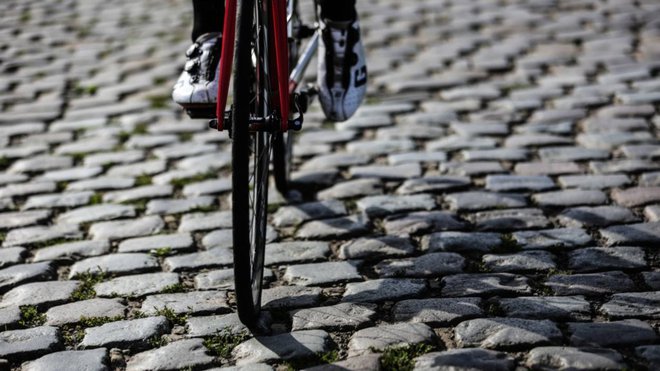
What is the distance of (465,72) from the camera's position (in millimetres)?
6520

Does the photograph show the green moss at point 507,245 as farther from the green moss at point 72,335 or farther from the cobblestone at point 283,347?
the green moss at point 72,335

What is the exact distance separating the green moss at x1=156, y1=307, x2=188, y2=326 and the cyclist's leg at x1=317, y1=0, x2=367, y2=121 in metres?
1.20

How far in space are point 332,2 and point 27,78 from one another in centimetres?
344

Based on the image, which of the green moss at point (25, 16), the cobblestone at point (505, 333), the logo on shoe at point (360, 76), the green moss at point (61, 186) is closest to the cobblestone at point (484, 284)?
the cobblestone at point (505, 333)

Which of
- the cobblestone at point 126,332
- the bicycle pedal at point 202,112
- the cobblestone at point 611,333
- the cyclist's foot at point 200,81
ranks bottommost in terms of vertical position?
the cobblestone at point 611,333

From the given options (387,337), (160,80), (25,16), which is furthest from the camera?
(25,16)

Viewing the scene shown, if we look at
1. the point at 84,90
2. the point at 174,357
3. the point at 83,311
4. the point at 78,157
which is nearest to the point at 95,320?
the point at 83,311

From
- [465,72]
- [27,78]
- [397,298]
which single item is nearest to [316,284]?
[397,298]

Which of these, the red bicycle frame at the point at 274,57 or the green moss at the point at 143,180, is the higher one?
the red bicycle frame at the point at 274,57

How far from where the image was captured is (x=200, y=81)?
3.40 m

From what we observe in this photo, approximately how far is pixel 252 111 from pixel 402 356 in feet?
3.01

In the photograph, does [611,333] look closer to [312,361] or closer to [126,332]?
[312,361]

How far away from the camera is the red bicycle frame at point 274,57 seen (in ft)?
9.75

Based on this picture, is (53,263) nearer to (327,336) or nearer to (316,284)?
(316,284)
